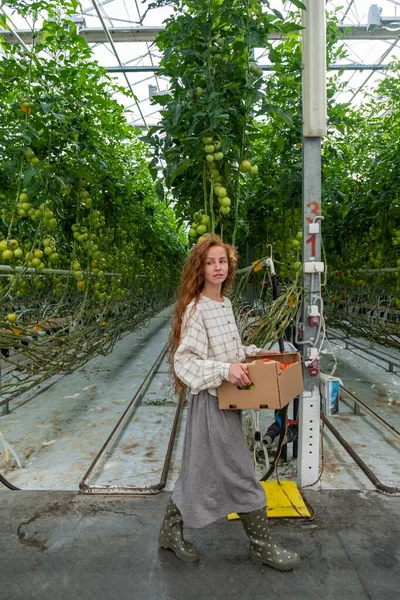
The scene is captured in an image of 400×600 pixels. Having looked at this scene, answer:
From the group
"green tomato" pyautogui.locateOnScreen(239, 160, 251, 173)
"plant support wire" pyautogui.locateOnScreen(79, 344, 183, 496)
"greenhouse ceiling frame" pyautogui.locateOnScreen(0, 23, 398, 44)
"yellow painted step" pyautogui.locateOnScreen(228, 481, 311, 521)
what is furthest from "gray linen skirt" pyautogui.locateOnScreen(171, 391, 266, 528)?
"greenhouse ceiling frame" pyautogui.locateOnScreen(0, 23, 398, 44)

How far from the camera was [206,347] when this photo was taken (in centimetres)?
194

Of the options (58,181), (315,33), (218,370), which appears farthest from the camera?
(58,181)

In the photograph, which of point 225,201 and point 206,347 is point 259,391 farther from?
point 225,201

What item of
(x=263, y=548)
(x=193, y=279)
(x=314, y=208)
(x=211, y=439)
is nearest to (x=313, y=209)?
(x=314, y=208)

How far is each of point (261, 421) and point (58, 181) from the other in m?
2.34

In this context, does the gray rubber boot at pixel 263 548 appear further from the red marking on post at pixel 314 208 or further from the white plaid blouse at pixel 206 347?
the red marking on post at pixel 314 208

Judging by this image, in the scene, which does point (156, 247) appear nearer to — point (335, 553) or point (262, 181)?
point (262, 181)

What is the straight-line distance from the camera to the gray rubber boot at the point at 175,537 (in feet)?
6.49

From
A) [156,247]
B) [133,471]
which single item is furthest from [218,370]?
[156,247]

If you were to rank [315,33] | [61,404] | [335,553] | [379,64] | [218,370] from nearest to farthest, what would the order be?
[218,370], [335,553], [315,33], [61,404], [379,64]

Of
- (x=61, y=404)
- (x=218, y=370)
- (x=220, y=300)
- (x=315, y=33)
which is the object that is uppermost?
(x=315, y=33)

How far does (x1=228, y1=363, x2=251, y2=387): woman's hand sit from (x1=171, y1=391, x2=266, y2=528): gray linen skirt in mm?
171

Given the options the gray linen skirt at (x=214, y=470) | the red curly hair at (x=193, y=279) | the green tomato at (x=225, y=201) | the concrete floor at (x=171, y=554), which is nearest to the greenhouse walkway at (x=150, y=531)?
the concrete floor at (x=171, y=554)

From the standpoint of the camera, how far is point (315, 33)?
2447mm
